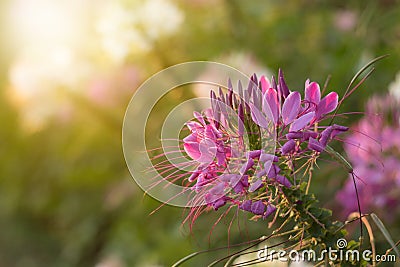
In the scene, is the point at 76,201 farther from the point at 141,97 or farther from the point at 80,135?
the point at 141,97

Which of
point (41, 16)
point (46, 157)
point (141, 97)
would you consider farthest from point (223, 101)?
point (46, 157)

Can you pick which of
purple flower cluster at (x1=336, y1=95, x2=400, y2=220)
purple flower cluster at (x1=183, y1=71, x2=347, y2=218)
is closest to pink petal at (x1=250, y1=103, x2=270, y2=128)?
purple flower cluster at (x1=183, y1=71, x2=347, y2=218)

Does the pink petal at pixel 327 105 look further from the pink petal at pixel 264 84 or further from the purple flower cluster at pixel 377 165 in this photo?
the purple flower cluster at pixel 377 165

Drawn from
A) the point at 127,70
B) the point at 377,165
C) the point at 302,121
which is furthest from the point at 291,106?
the point at 127,70

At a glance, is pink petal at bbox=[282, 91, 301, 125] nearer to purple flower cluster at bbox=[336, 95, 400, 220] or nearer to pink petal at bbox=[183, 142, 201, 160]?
pink petal at bbox=[183, 142, 201, 160]

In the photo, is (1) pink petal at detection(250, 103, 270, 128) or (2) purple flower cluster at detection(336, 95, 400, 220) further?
(2) purple flower cluster at detection(336, 95, 400, 220)

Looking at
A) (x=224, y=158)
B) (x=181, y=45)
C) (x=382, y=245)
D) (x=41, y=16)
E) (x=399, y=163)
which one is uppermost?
(x=41, y=16)
